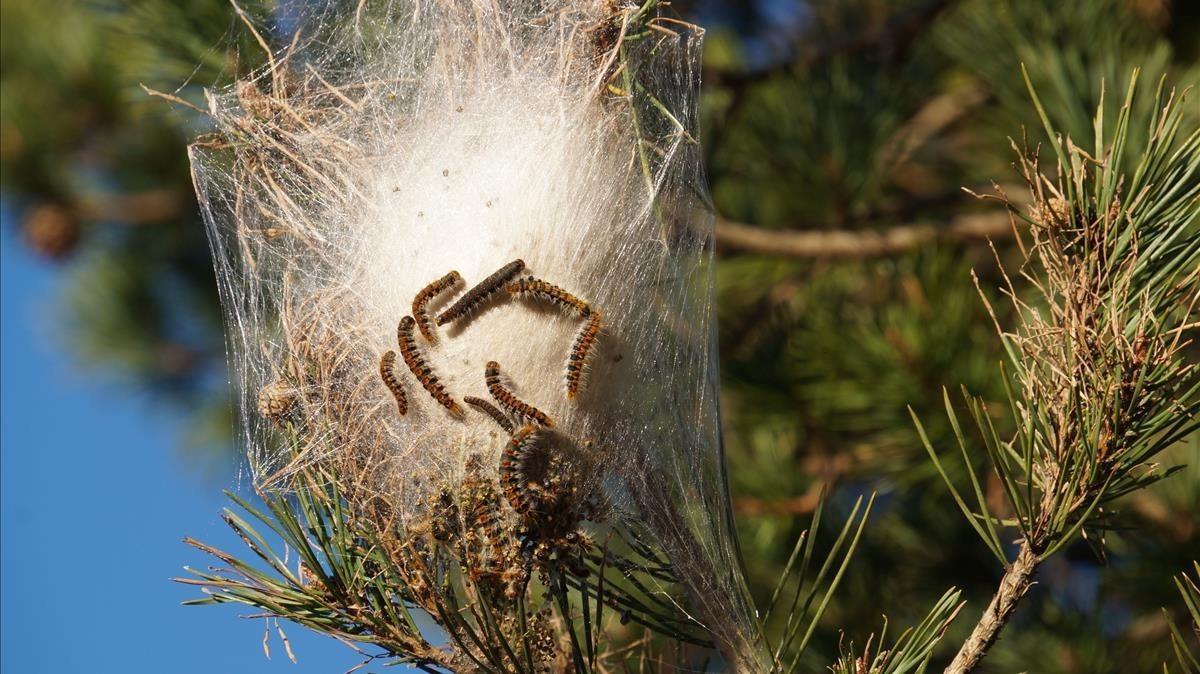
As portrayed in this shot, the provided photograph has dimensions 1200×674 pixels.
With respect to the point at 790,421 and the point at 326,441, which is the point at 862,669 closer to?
the point at 326,441

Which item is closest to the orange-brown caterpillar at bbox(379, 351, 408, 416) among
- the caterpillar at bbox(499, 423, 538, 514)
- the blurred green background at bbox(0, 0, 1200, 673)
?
the caterpillar at bbox(499, 423, 538, 514)

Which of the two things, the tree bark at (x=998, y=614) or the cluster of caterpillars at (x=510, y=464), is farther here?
the cluster of caterpillars at (x=510, y=464)

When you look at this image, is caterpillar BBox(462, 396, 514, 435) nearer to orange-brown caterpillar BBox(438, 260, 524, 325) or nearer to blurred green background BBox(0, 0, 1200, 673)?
orange-brown caterpillar BBox(438, 260, 524, 325)

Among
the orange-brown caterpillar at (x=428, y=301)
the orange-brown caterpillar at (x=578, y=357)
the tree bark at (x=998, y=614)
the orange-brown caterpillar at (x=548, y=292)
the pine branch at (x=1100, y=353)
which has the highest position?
the orange-brown caterpillar at (x=428, y=301)

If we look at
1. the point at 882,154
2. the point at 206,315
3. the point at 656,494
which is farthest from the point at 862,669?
the point at 206,315

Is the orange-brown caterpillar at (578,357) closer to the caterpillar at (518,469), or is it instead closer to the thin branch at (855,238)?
the caterpillar at (518,469)

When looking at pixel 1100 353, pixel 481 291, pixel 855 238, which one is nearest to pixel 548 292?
pixel 481 291

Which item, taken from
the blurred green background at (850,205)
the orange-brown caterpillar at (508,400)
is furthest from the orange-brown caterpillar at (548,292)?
the blurred green background at (850,205)

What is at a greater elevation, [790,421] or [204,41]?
[204,41]
